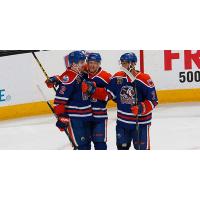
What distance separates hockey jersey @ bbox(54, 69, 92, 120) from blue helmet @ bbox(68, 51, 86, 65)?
0.21ft

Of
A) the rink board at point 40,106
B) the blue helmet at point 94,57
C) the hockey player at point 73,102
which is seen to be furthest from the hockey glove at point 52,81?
the blue helmet at point 94,57

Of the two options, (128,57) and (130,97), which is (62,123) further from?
(128,57)

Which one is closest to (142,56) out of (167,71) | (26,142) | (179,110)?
(167,71)

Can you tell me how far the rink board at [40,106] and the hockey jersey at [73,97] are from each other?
4.6 inches

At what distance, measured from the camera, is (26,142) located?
4391 mm

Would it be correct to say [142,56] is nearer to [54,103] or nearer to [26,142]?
[54,103]

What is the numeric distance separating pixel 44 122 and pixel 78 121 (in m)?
0.22

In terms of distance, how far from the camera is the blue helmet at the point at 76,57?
14.3ft

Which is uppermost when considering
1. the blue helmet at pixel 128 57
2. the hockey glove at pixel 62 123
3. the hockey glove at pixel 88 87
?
the blue helmet at pixel 128 57

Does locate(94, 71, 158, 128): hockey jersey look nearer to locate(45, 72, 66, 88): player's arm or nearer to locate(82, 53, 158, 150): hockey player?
locate(82, 53, 158, 150): hockey player

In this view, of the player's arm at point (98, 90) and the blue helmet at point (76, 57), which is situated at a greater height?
the blue helmet at point (76, 57)

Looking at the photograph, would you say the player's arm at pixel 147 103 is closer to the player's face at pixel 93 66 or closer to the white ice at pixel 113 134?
the white ice at pixel 113 134

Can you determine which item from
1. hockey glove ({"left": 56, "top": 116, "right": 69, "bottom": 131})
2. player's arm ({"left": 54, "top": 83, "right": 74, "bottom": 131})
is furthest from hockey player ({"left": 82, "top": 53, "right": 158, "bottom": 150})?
hockey glove ({"left": 56, "top": 116, "right": 69, "bottom": 131})

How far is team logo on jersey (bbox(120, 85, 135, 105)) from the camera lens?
172 inches
